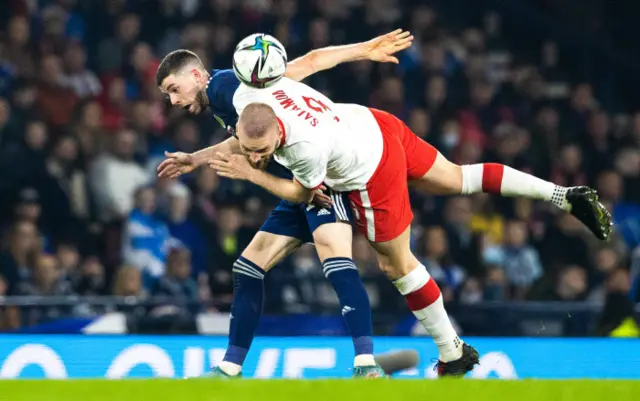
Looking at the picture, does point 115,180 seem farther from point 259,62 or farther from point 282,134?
point 282,134

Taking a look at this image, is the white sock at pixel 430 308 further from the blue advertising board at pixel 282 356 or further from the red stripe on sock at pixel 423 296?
the blue advertising board at pixel 282 356

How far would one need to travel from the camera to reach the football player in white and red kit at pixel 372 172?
6465 mm

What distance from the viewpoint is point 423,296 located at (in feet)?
23.8

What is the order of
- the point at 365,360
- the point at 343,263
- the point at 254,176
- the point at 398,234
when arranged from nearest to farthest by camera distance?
the point at 254,176 < the point at 365,360 < the point at 343,263 < the point at 398,234

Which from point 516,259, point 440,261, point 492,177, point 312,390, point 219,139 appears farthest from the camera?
point 516,259

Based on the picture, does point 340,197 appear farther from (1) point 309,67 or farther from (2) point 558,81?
(2) point 558,81

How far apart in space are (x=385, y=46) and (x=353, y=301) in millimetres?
1542

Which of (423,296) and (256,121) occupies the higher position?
(256,121)

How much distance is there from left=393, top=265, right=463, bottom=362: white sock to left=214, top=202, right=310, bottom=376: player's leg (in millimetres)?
613

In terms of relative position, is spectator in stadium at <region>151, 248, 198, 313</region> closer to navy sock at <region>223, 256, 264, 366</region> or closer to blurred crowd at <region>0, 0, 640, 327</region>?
blurred crowd at <region>0, 0, 640, 327</region>

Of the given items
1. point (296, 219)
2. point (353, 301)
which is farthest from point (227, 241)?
point (353, 301)

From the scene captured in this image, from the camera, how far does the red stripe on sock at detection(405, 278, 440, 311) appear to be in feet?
23.8

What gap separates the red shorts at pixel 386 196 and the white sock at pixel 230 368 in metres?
0.98

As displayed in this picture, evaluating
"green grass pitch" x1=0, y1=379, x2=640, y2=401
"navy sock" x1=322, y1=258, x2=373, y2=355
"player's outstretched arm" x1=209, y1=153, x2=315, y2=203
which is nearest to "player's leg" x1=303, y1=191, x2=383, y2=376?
"navy sock" x1=322, y1=258, x2=373, y2=355
